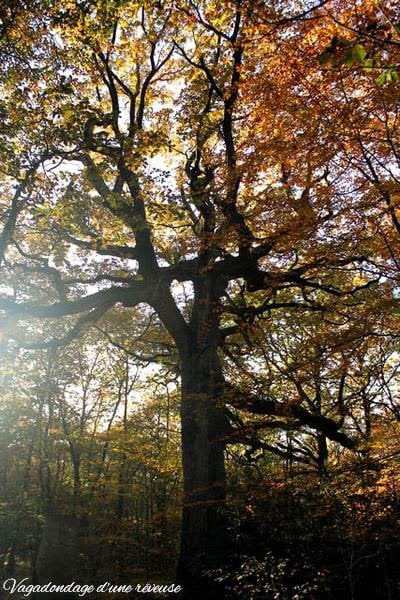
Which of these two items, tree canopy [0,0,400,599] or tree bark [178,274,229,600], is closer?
tree canopy [0,0,400,599]

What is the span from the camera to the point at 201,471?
6.82m

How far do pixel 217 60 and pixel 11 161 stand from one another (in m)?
4.32

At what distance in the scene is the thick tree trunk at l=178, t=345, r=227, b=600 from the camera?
6031 mm

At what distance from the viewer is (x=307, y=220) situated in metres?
4.72

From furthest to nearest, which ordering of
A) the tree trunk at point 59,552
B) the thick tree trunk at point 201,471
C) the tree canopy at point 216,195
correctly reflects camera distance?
the tree trunk at point 59,552 < the thick tree trunk at point 201,471 < the tree canopy at point 216,195

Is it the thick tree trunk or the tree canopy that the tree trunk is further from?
the thick tree trunk

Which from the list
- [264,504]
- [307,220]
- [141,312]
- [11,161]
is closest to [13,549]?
A: [141,312]

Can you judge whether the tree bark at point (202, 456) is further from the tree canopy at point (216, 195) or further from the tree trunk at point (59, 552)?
the tree trunk at point (59, 552)

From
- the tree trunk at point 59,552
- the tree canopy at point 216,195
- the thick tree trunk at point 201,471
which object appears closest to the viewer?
the tree canopy at point 216,195

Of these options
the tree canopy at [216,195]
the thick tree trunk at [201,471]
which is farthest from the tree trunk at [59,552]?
the thick tree trunk at [201,471]

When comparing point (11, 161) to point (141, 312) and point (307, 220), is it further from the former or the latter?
point (141, 312)

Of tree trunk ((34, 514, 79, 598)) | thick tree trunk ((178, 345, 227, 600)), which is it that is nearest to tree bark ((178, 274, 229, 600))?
thick tree trunk ((178, 345, 227, 600))

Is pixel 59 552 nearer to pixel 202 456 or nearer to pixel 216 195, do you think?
pixel 202 456

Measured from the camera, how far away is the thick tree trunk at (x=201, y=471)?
603 centimetres
